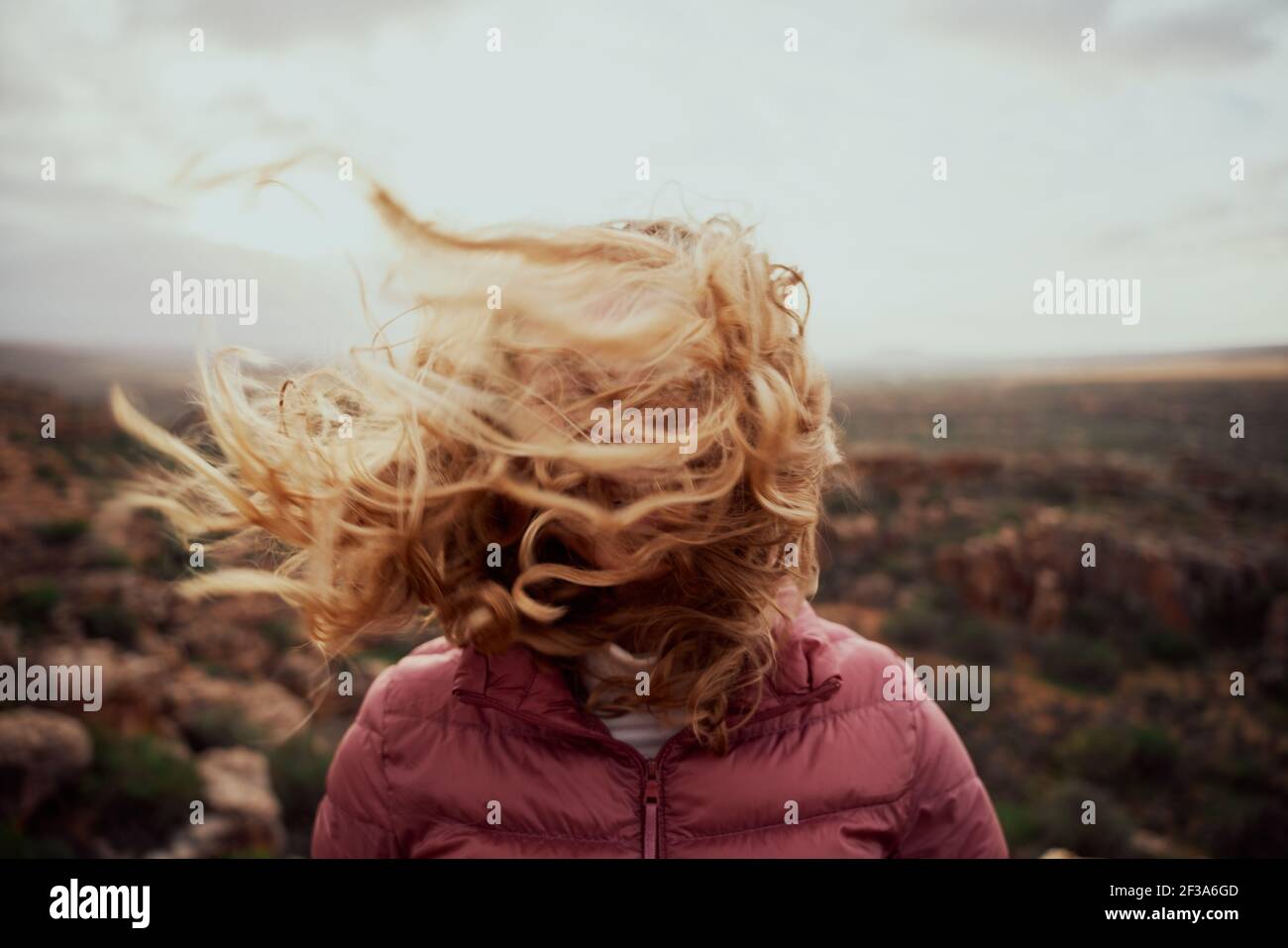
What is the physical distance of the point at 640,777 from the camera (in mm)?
1117

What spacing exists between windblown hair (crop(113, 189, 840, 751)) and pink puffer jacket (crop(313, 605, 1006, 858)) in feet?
0.20

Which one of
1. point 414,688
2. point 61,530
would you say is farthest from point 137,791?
point 61,530

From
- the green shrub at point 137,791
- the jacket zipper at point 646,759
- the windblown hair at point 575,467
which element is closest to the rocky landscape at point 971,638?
the green shrub at point 137,791

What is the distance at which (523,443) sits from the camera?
3.57 ft

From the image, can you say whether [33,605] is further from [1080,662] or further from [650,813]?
[1080,662]

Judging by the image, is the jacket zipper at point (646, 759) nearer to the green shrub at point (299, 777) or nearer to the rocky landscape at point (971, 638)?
the rocky landscape at point (971, 638)

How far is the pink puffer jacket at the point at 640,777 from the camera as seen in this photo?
3.64ft

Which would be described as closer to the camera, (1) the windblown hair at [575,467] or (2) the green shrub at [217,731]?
(1) the windblown hair at [575,467]

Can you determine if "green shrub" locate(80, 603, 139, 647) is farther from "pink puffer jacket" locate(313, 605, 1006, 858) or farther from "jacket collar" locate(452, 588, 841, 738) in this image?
"jacket collar" locate(452, 588, 841, 738)

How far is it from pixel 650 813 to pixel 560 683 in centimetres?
22

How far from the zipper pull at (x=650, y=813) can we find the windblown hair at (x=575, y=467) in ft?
0.32

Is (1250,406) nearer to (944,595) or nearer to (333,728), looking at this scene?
(944,595)
